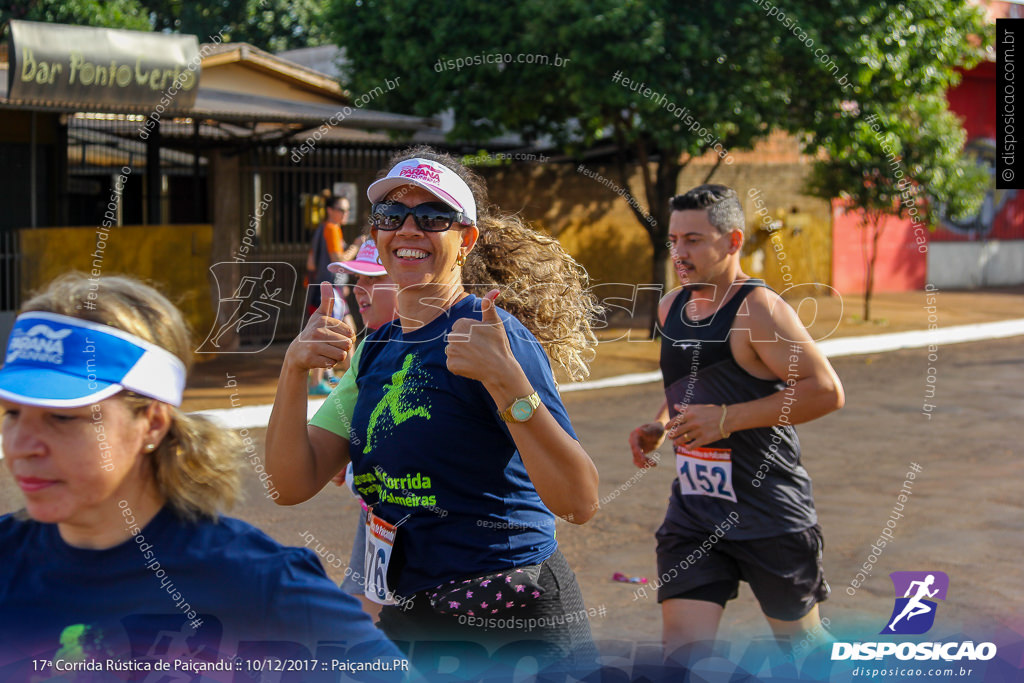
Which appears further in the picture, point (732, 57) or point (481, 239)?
point (732, 57)

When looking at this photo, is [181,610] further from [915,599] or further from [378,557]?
[915,599]

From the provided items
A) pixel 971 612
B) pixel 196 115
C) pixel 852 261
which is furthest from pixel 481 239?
pixel 852 261

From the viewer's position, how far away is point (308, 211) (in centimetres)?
1484

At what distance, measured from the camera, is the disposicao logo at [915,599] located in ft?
11.9

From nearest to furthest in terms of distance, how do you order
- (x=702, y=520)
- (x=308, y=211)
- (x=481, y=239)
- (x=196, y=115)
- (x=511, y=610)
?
(x=511, y=610) < (x=481, y=239) < (x=702, y=520) < (x=196, y=115) < (x=308, y=211)

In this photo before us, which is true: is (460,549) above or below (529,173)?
below

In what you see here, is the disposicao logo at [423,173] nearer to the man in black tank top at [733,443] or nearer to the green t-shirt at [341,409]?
the green t-shirt at [341,409]

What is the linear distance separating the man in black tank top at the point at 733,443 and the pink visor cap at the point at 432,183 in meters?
1.29

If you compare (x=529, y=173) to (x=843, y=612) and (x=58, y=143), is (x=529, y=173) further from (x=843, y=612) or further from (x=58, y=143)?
(x=843, y=612)

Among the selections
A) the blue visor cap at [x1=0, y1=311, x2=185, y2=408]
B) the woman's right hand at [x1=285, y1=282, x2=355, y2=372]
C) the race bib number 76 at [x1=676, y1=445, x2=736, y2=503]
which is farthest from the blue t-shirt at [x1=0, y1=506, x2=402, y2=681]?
the race bib number 76 at [x1=676, y1=445, x2=736, y2=503]

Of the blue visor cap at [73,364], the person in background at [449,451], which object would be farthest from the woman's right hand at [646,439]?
the blue visor cap at [73,364]

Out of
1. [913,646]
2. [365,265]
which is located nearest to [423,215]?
[365,265]

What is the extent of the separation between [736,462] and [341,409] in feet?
4.97

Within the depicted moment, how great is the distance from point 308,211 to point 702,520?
11.9m
